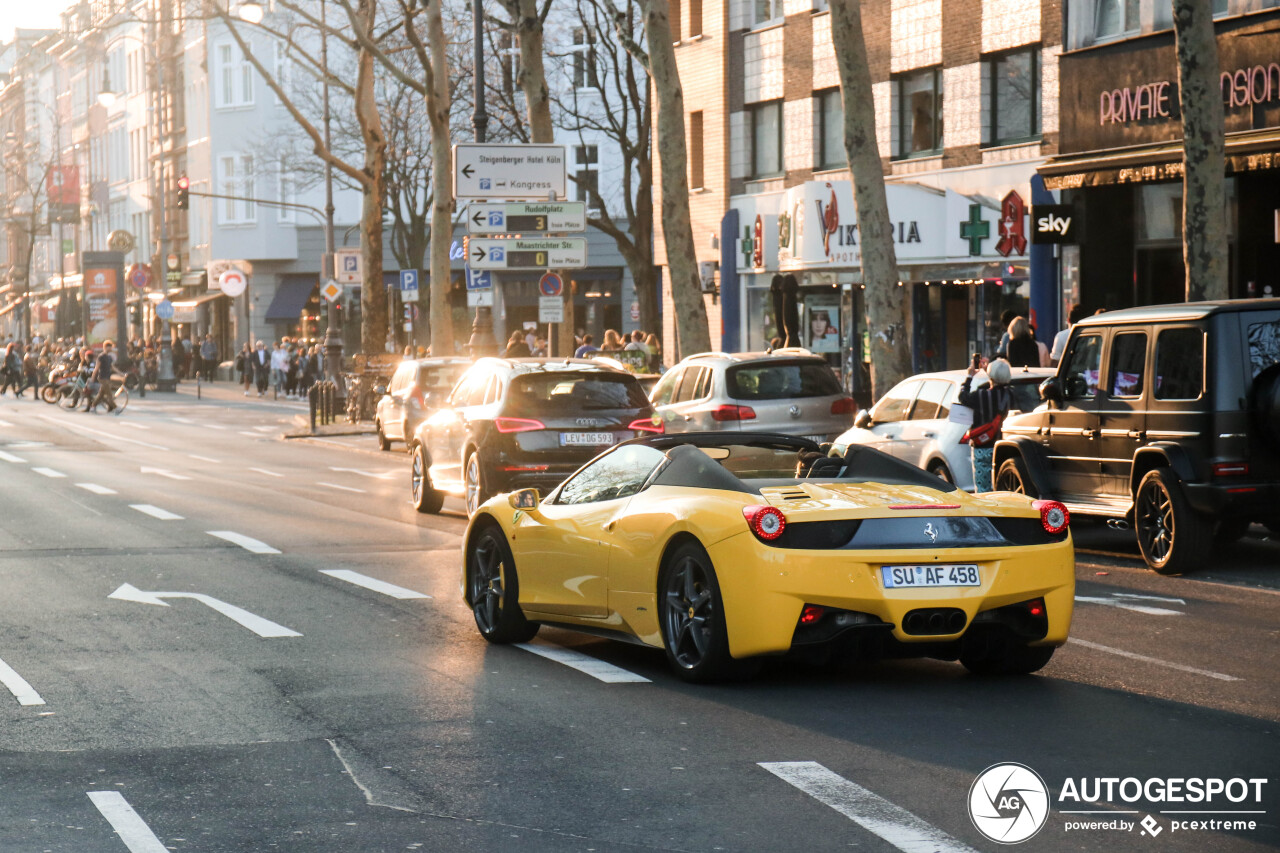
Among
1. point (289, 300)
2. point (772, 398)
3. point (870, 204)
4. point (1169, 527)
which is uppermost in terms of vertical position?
point (870, 204)

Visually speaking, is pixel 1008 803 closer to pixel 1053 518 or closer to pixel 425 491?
pixel 1053 518

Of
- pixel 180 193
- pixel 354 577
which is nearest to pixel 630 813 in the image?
pixel 354 577

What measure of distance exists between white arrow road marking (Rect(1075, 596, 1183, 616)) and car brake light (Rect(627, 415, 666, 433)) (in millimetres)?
6848

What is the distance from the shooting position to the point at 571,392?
18844 mm

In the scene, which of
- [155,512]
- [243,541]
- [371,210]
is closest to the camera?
[243,541]

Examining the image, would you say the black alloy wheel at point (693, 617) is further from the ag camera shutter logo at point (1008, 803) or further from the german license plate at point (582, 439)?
the german license plate at point (582, 439)

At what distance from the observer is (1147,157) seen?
24.2m

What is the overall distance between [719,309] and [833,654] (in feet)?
110

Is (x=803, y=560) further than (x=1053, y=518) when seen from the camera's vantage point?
No

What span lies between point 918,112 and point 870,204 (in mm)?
11810

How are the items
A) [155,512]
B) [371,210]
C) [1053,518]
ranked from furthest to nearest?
1. [371,210]
2. [155,512]
3. [1053,518]

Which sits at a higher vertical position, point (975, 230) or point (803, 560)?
point (975, 230)

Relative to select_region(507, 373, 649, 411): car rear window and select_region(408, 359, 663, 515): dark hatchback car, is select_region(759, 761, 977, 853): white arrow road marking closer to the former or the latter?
select_region(408, 359, 663, 515): dark hatchback car

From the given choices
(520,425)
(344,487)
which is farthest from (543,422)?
(344,487)
